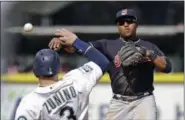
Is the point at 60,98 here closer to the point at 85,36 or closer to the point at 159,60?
the point at 159,60

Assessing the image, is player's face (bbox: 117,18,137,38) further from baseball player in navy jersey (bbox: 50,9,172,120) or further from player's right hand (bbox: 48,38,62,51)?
player's right hand (bbox: 48,38,62,51)

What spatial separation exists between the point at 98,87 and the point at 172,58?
122 cm

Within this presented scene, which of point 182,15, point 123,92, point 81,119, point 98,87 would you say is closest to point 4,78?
point 98,87

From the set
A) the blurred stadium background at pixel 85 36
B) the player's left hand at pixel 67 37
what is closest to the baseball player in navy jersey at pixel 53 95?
the player's left hand at pixel 67 37

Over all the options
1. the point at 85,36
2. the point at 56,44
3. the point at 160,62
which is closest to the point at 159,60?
the point at 160,62

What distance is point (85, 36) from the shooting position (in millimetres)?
8547

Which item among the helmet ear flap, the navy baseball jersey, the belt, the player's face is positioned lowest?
the belt

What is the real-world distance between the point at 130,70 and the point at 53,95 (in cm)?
128

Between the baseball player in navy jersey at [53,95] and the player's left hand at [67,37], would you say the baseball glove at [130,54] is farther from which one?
the baseball player in navy jersey at [53,95]

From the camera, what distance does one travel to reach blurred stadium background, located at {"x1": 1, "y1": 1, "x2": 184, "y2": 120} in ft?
25.8

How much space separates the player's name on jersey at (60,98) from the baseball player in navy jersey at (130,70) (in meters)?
1.05

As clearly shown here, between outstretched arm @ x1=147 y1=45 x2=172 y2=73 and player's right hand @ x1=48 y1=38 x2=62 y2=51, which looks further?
outstretched arm @ x1=147 y1=45 x2=172 y2=73

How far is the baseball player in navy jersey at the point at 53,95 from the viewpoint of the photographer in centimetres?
330

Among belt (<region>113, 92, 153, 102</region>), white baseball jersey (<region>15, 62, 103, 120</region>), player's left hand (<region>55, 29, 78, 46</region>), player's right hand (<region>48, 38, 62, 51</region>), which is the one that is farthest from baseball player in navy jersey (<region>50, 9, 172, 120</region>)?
white baseball jersey (<region>15, 62, 103, 120</region>)
